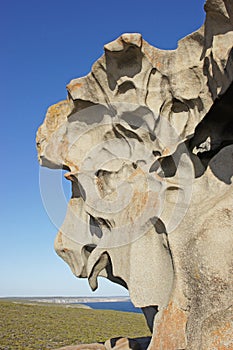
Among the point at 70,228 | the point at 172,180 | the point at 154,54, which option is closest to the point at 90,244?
the point at 70,228

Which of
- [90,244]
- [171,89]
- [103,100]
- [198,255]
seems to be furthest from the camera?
[90,244]

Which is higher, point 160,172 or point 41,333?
point 160,172

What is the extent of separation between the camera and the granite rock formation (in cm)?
595

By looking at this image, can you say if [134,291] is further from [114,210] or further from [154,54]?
[154,54]

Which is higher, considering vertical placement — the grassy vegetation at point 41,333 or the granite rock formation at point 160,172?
the granite rock formation at point 160,172

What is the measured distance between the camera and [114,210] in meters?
7.75

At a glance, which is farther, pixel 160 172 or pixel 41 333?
pixel 41 333

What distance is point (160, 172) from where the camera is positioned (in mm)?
7203

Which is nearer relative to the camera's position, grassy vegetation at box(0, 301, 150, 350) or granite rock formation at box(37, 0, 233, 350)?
granite rock formation at box(37, 0, 233, 350)

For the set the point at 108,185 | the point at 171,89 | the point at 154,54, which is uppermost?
the point at 154,54

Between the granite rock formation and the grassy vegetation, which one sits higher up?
the granite rock formation

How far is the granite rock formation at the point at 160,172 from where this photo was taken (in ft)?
19.5

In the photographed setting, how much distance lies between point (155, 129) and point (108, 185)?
162cm

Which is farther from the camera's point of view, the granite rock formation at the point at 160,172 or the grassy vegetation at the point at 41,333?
the grassy vegetation at the point at 41,333
